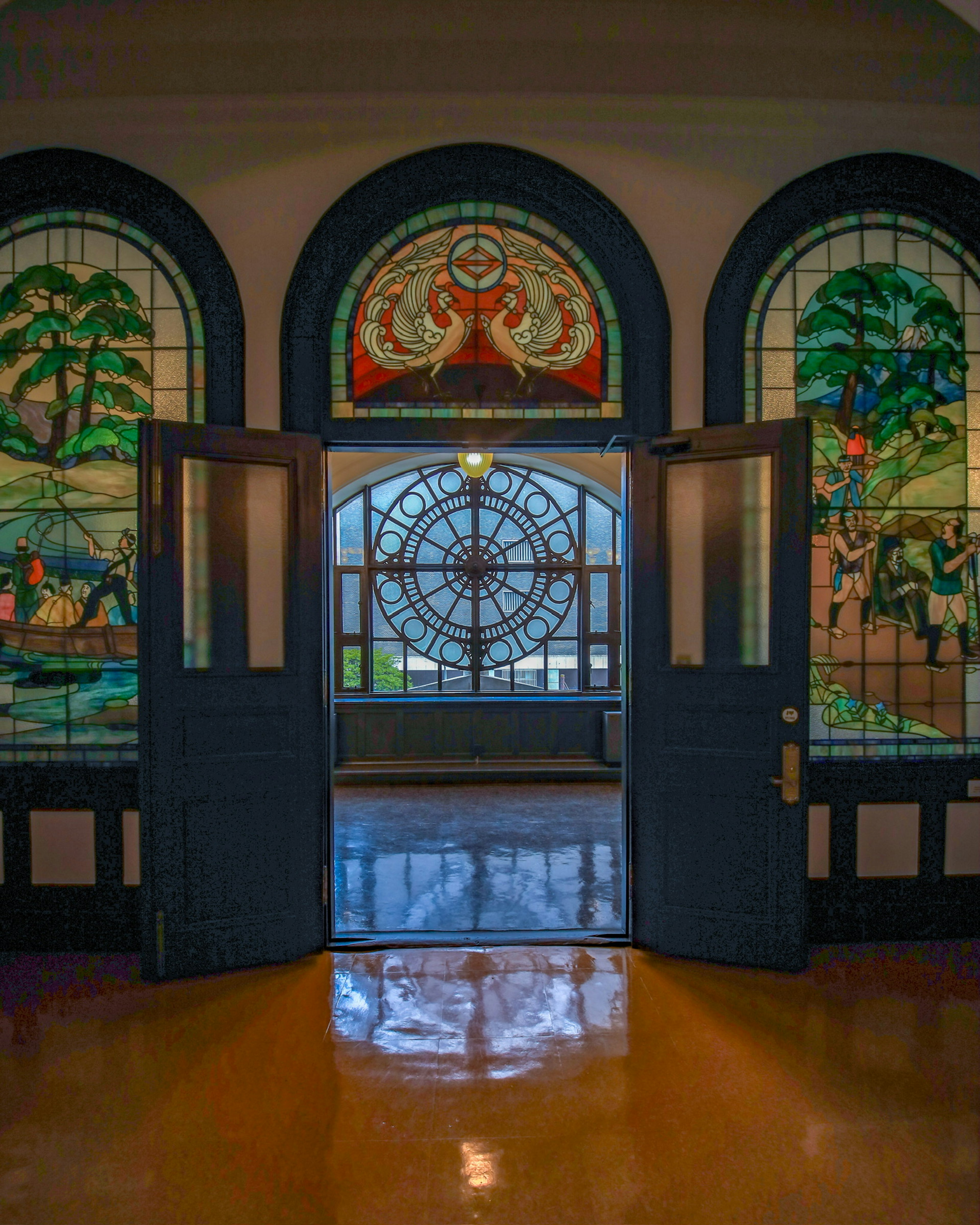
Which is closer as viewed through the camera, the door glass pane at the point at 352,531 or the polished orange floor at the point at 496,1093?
the polished orange floor at the point at 496,1093

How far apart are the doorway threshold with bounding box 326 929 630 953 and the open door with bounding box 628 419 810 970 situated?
0.25m

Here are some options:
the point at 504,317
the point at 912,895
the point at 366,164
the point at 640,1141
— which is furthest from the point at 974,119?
the point at 640,1141

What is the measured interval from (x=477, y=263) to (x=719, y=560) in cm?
180

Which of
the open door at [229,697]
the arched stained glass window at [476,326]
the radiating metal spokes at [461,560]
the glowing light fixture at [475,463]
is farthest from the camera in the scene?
the radiating metal spokes at [461,560]

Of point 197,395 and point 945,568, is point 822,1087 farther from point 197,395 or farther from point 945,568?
point 197,395

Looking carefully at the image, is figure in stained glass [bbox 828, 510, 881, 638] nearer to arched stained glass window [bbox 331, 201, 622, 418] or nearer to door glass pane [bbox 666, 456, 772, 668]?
door glass pane [bbox 666, 456, 772, 668]

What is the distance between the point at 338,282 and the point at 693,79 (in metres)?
1.85

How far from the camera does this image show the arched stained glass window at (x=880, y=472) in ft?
12.4

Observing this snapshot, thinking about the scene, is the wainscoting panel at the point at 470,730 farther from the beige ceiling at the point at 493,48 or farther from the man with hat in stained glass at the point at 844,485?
the beige ceiling at the point at 493,48

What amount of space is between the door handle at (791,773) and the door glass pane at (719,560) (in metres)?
0.37

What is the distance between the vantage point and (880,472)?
378 cm

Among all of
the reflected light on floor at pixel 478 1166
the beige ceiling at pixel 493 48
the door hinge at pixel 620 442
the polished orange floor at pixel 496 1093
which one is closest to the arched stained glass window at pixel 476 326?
the door hinge at pixel 620 442

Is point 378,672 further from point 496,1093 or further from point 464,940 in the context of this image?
point 496,1093

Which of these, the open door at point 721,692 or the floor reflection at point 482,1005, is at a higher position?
the open door at point 721,692
